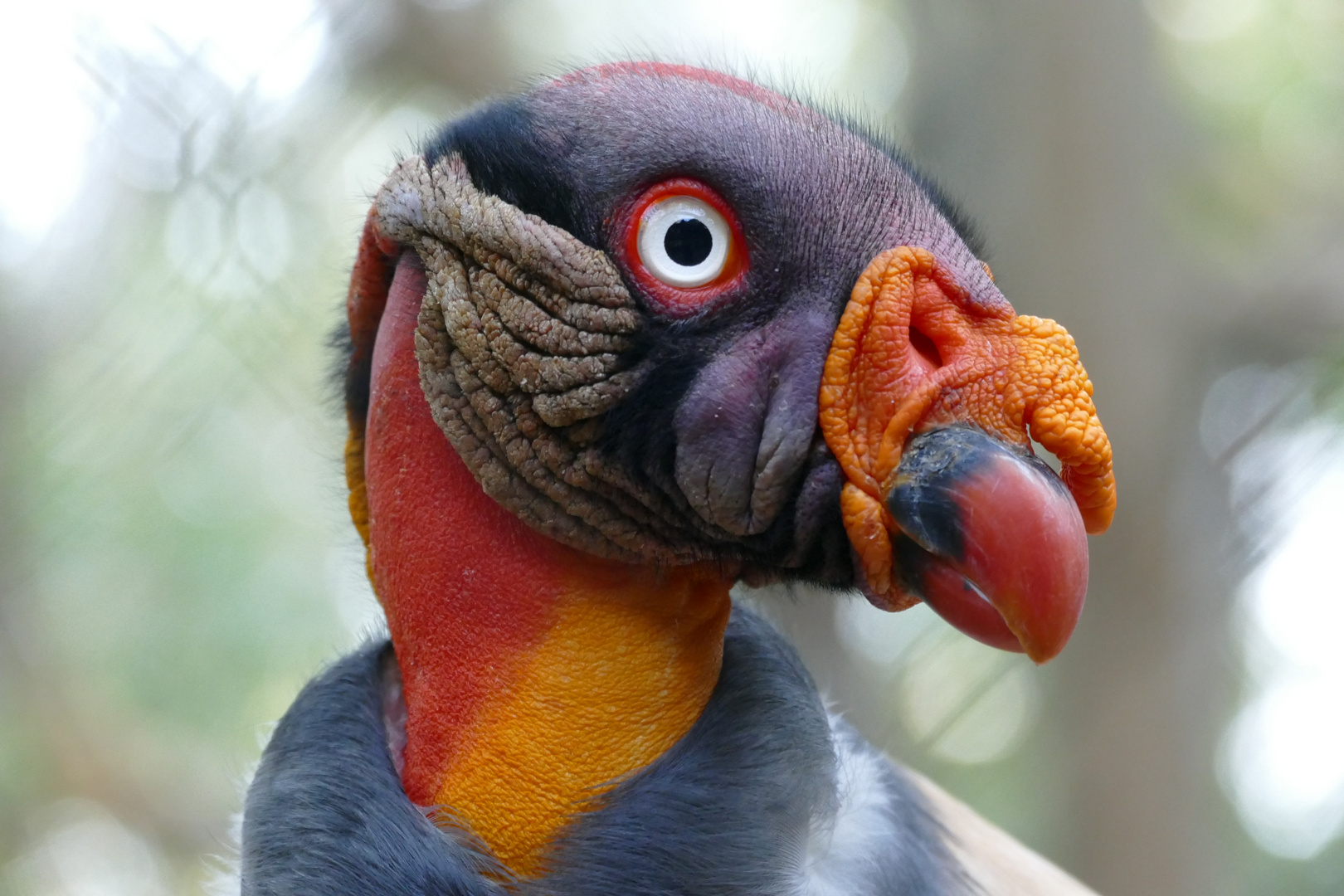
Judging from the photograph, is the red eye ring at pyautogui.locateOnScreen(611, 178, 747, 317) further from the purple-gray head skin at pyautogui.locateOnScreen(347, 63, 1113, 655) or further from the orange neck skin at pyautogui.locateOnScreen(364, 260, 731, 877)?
the orange neck skin at pyautogui.locateOnScreen(364, 260, 731, 877)

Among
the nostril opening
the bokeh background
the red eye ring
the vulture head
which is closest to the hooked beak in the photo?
the vulture head

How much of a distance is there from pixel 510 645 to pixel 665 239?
21.8 inches

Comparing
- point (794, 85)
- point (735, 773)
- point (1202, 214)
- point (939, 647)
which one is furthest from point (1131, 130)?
point (735, 773)

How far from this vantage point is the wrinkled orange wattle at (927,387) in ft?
4.07

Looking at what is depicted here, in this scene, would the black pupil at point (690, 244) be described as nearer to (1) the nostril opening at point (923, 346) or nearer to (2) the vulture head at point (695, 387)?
(2) the vulture head at point (695, 387)

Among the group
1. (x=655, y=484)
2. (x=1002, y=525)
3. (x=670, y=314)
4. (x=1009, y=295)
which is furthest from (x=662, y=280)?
(x=1009, y=295)

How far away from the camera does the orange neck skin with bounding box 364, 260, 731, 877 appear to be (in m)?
1.41

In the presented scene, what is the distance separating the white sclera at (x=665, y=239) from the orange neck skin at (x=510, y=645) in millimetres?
345

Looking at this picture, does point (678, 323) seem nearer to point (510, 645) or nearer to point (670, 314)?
point (670, 314)

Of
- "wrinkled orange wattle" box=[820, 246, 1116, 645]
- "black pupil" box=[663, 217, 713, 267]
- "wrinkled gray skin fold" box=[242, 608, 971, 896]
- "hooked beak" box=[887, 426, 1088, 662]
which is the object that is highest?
"black pupil" box=[663, 217, 713, 267]

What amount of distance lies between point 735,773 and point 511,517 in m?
0.43

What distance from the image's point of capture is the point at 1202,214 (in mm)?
4508

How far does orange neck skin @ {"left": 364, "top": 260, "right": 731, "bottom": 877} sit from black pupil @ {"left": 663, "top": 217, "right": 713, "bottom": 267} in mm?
373

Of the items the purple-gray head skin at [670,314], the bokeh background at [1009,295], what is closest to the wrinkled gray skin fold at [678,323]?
the purple-gray head skin at [670,314]
